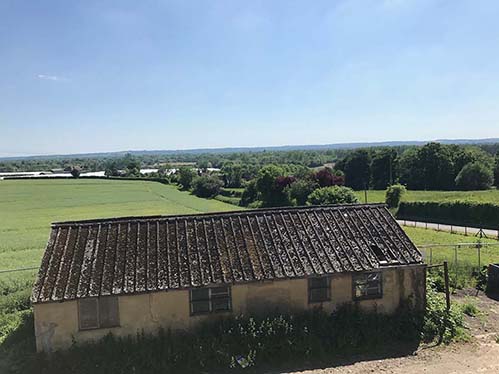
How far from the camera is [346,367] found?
11492 mm

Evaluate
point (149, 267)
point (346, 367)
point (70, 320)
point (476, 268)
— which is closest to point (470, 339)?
point (346, 367)

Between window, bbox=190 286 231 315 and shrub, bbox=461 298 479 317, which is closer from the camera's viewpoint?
window, bbox=190 286 231 315

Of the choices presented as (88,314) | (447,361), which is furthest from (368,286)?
(88,314)

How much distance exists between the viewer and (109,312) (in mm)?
11992

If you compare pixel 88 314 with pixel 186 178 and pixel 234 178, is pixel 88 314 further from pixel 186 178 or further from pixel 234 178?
pixel 234 178

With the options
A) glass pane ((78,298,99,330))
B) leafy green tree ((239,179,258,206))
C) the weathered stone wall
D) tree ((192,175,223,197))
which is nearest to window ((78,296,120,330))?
glass pane ((78,298,99,330))

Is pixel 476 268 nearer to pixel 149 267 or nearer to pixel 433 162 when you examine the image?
pixel 149 267

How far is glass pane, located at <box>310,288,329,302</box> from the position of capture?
13.3 m

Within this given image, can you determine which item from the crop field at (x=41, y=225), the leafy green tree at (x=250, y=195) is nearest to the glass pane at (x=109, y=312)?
the crop field at (x=41, y=225)

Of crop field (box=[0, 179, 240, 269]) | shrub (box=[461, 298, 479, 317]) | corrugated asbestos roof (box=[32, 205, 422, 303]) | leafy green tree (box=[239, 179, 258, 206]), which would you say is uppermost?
corrugated asbestos roof (box=[32, 205, 422, 303])

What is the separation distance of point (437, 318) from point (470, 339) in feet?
3.50

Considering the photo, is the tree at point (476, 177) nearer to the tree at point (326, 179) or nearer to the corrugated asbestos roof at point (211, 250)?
the tree at point (326, 179)

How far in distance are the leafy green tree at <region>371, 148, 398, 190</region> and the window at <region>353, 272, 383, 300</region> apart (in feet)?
256

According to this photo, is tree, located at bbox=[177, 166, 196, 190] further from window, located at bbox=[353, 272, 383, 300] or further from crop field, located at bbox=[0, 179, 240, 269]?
window, located at bbox=[353, 272, 383, 300]
